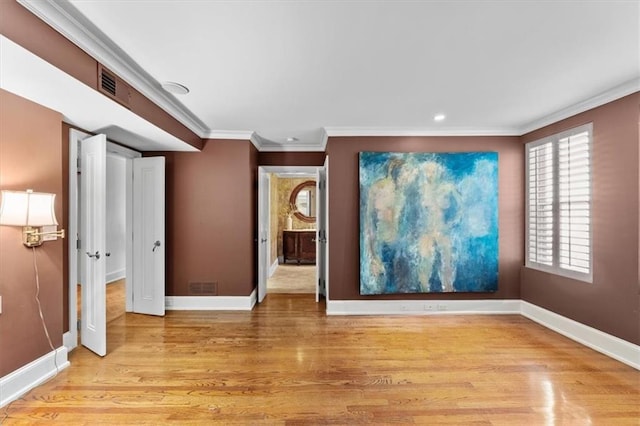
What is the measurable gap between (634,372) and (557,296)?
1.00 m

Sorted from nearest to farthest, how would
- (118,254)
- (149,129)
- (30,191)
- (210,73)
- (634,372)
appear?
(30,191)
(210,73)
(634,372)
(149,129)
(118,254)

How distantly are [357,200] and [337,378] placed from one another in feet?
7.40

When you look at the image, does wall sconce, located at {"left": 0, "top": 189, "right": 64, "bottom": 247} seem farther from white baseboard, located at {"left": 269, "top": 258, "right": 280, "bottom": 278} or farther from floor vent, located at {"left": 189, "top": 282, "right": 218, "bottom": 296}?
white baseboard, located at {"left": 269, "top": 258, "right": 280, "bottom": 278}

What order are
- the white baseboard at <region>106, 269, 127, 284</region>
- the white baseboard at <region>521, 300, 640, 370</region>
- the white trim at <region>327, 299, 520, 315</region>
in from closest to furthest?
the white baseboard at <region>521, 300, 640, 370</region>, the white trim at <region>327, 299, 520, 315</region>, the white baseboard at <region>106, 269, 127, 284</region>

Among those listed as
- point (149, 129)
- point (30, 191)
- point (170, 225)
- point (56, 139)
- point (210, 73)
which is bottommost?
point (170, 225)

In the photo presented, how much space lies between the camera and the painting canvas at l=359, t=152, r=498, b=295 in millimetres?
4008

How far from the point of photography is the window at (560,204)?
125 inches

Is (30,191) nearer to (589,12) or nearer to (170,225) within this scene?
(170,225)

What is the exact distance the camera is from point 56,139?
2.59 m

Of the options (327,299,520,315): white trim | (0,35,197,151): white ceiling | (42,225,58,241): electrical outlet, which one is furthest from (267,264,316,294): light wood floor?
(42,225,58,241): electrical outlet

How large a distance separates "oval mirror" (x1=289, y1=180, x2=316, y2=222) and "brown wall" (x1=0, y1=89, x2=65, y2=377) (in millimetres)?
5946

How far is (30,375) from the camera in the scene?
2.32 m

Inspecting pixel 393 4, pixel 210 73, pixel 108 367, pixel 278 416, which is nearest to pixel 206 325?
pixel 108 367

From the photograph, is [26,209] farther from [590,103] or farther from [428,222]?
[590,103]
